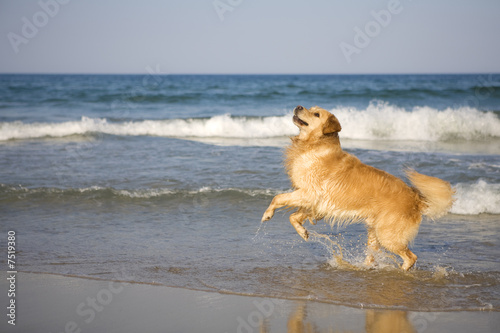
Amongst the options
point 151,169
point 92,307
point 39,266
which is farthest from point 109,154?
point 92,307

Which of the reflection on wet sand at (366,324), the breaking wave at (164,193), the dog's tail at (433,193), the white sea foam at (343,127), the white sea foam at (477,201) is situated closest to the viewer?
the reflection on wet sand at (366,324)

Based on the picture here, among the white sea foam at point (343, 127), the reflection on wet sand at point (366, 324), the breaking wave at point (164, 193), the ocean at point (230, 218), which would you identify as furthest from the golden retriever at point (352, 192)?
the white sea foam at point (343, 127)

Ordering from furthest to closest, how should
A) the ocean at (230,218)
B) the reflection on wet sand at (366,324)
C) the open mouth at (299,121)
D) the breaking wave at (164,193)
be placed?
the breaking wave at (164,193), the open mouth at (299,121), the ocean at (230,218), the reflection on wet sand at (366,324)

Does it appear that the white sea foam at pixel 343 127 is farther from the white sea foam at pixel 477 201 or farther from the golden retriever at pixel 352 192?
the golden retriever at pixel 352 192

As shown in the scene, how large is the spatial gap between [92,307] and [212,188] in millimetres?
4035

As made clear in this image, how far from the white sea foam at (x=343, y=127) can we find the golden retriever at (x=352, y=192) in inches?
377

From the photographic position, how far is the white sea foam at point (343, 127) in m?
14.3

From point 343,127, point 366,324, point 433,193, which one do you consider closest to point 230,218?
point 433,193

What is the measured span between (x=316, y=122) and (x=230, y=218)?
84.5 inches

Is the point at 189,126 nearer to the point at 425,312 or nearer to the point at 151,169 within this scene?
the point at 151,169

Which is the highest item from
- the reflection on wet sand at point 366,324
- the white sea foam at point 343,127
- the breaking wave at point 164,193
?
the white sea foam at point 343,127

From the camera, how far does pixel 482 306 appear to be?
13.0 feet

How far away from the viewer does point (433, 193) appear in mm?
4746

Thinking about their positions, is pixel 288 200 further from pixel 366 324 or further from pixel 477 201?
pixel 477 201
